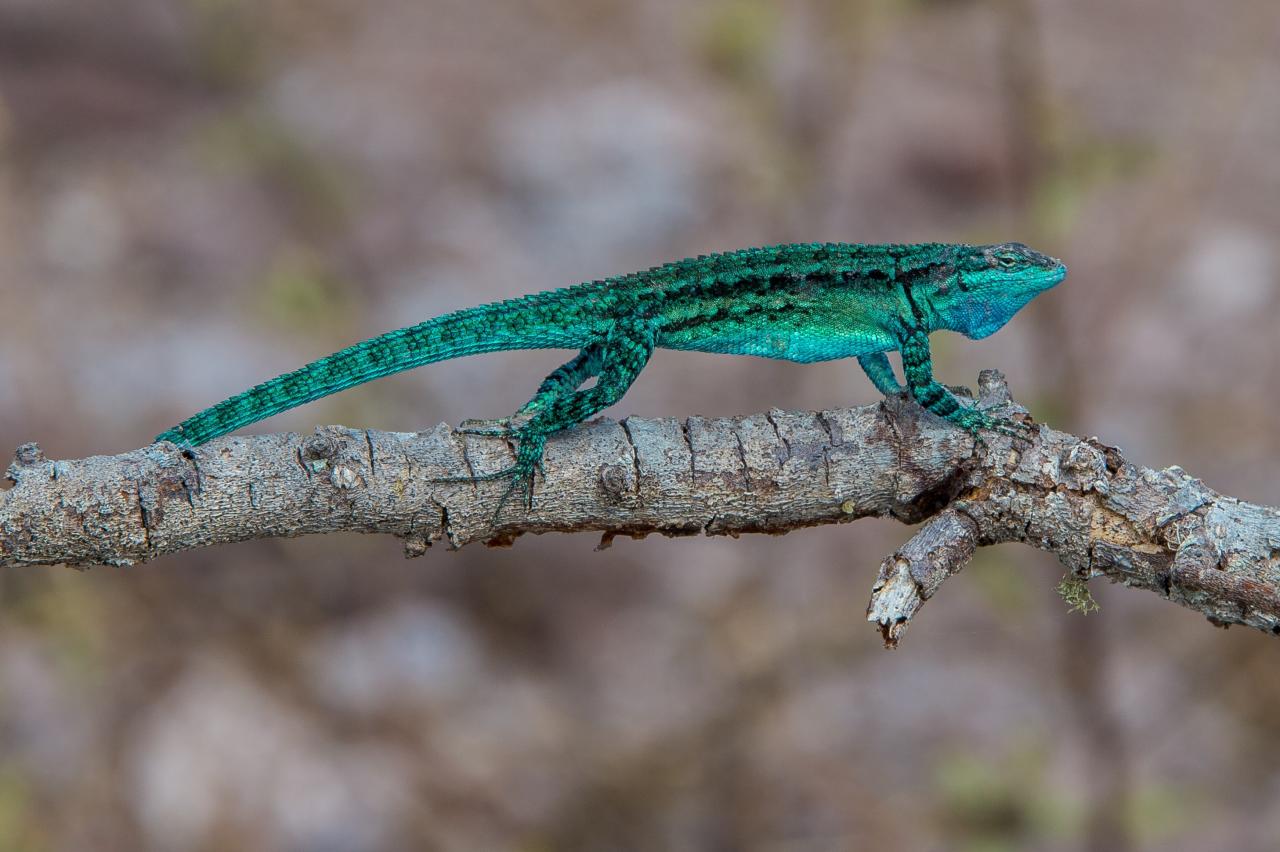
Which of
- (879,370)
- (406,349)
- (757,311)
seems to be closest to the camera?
(406,349)

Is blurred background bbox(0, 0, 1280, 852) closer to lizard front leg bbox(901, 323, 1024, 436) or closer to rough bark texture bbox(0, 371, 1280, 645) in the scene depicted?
lizard front leg bbox(901, 323, 1024, 436)

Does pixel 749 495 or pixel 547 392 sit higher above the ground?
pixel 547 392

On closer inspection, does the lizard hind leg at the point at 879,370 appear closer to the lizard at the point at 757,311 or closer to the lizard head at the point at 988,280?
the lizard at the point at 757,311

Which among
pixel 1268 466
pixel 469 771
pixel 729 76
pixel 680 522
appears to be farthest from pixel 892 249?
pixel 1268 466

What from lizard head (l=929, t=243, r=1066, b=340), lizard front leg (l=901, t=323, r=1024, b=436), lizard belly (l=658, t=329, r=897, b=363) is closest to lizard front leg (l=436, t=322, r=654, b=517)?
lizard belly (l=658, t=329, r=897, b=363)

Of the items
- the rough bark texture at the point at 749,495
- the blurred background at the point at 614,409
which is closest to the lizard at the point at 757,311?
the rough bark texture at the point at 749,495

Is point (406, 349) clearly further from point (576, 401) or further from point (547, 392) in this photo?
point (576, 401)

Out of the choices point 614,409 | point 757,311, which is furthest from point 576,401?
point 614,409

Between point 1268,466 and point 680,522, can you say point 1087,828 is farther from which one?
point 680,522
